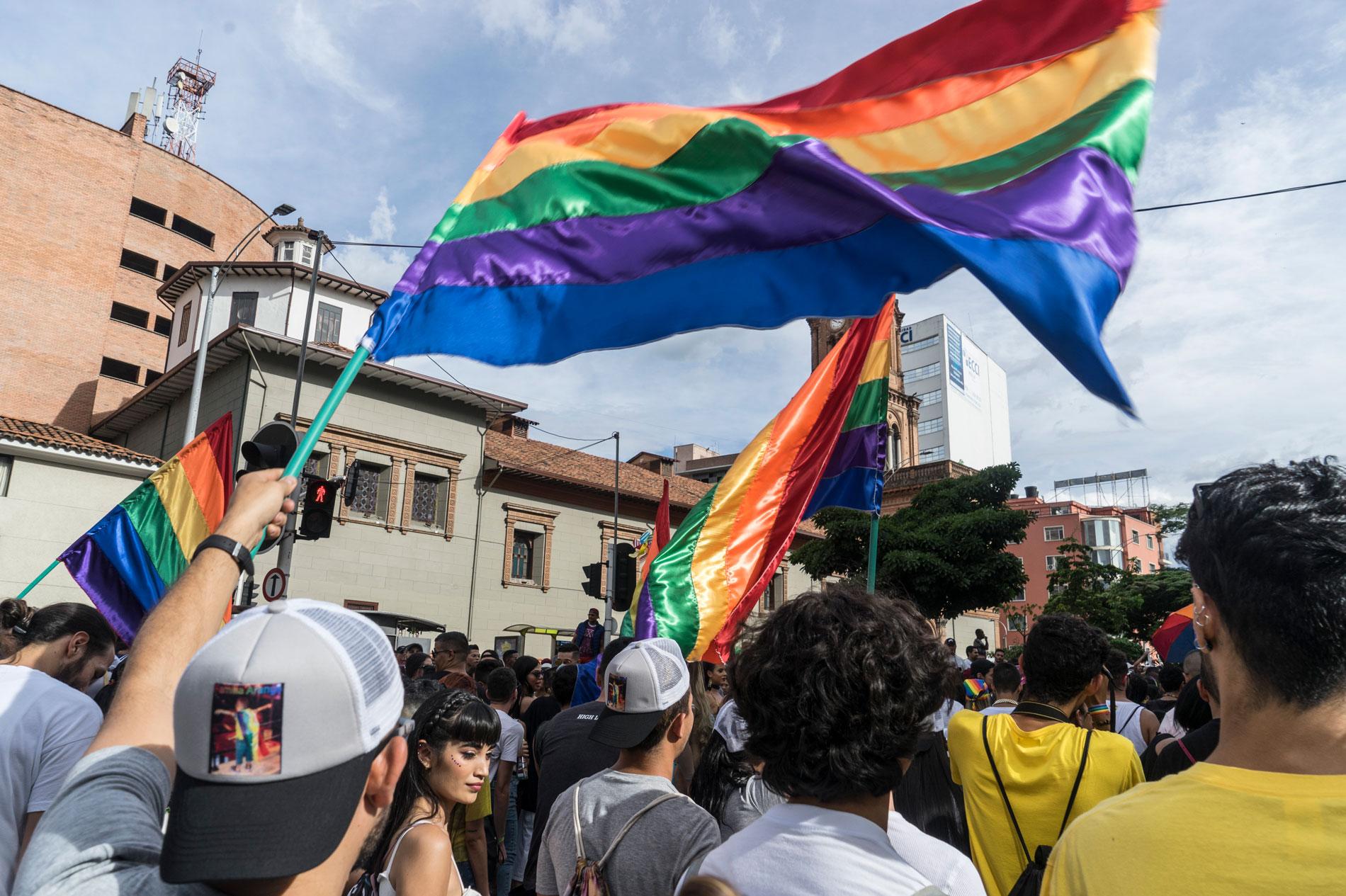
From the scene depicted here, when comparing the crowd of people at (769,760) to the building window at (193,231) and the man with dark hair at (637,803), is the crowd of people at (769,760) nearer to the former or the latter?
the man with dark hair at (637,803)

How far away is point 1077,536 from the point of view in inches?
3059

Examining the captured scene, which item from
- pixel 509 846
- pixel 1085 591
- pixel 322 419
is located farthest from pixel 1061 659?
pixel 1085 591

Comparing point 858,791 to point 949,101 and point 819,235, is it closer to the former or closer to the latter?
point 819,235

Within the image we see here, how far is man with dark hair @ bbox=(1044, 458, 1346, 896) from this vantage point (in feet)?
4.19

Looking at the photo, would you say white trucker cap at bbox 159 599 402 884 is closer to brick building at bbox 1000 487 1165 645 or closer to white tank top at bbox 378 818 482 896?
white tank top at bbox 378 818 482 896

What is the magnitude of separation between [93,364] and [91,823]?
4172 centimetres

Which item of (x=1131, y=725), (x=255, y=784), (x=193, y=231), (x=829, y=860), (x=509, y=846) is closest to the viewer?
(x=255, y=784)

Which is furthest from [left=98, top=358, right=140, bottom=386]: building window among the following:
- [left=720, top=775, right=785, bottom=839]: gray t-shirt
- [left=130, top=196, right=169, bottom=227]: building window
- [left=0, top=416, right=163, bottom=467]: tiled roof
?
[left=720, top=775, right=785, bottom=839]: gray t-shirt

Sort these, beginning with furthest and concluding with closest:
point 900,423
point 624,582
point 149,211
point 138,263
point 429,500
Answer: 1. point 900,423
2. point 149,211
3. point 138,263
4. point 429,500
5. point 624,582

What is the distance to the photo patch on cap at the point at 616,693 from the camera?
2.97 metres

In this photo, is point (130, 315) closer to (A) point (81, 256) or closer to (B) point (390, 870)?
(A) point (81, 256)

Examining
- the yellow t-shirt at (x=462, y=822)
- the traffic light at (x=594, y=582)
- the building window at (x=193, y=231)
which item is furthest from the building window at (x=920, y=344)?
the yellow t-shirt at (x=462, y=822)

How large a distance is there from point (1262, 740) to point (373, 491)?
82.0 ft

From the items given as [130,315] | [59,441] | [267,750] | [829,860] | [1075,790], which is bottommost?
[1075,790]
